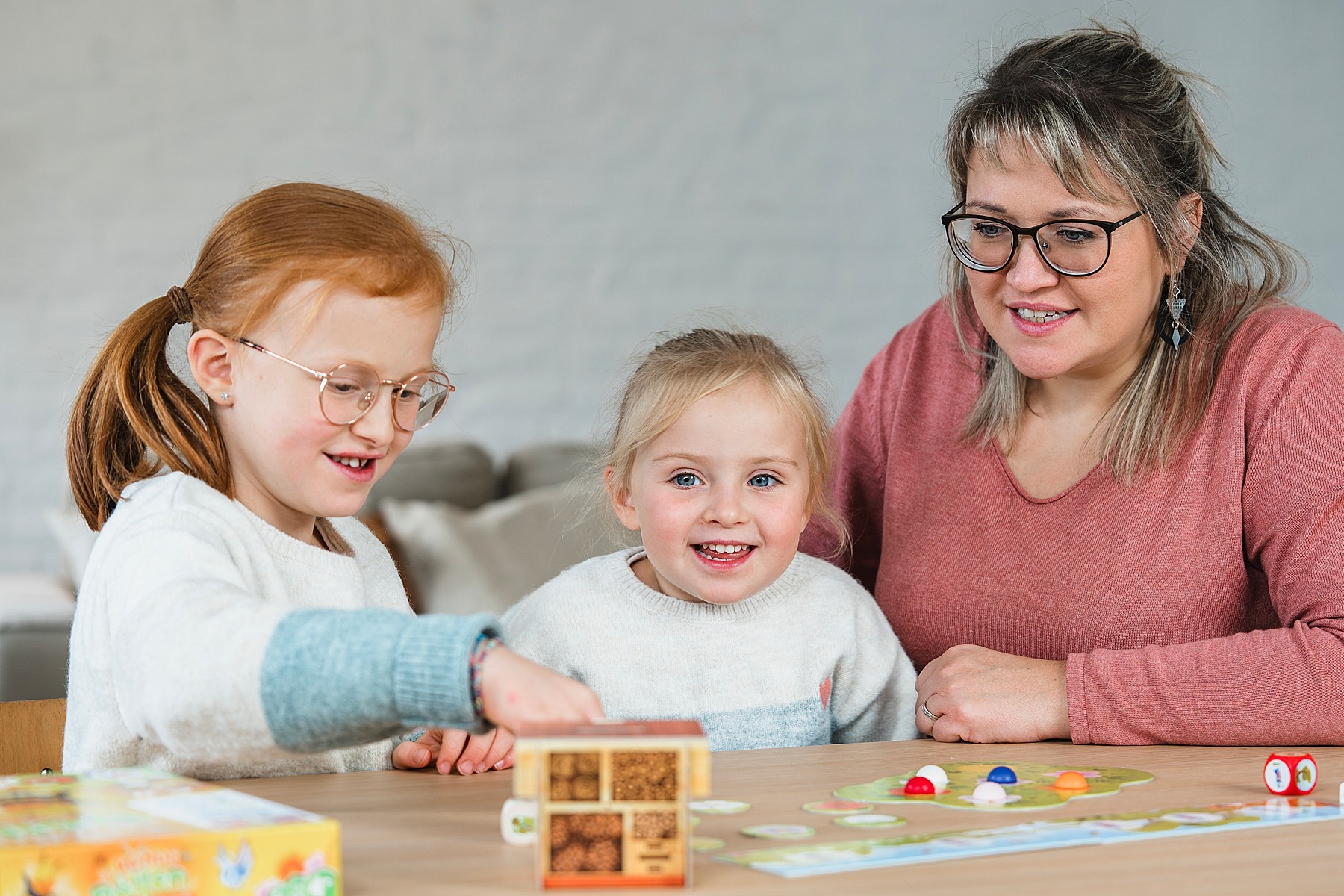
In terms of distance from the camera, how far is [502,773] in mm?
1170

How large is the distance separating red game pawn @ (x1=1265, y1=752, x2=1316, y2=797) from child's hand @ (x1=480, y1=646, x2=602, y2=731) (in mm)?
582

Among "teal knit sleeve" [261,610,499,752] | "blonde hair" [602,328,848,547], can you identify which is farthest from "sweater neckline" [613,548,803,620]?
"teal knit sleeve" [261,610,499,752]

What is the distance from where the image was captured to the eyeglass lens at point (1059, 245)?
1.46 m

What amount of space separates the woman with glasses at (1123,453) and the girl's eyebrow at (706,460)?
29 centimetres

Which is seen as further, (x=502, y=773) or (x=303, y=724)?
(x=502, y=773)

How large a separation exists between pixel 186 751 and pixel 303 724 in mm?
139

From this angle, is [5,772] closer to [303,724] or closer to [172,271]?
[303,724]

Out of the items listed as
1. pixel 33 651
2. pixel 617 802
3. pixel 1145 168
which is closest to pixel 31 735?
pixel 617 802

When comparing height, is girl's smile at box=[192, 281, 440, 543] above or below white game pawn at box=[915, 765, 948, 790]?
above

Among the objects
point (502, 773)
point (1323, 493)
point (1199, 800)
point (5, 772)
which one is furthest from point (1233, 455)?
point (5, 772)

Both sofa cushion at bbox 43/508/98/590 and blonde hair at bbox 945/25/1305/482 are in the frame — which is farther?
sofa cushion at bbox 43/508/98/590

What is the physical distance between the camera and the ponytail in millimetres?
1187

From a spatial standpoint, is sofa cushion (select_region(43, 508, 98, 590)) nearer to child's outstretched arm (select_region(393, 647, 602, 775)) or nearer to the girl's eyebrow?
the girl's eyebrow

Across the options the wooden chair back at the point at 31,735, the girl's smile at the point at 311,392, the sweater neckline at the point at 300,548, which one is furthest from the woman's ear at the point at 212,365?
the wooden chair back at the point at 31,735
